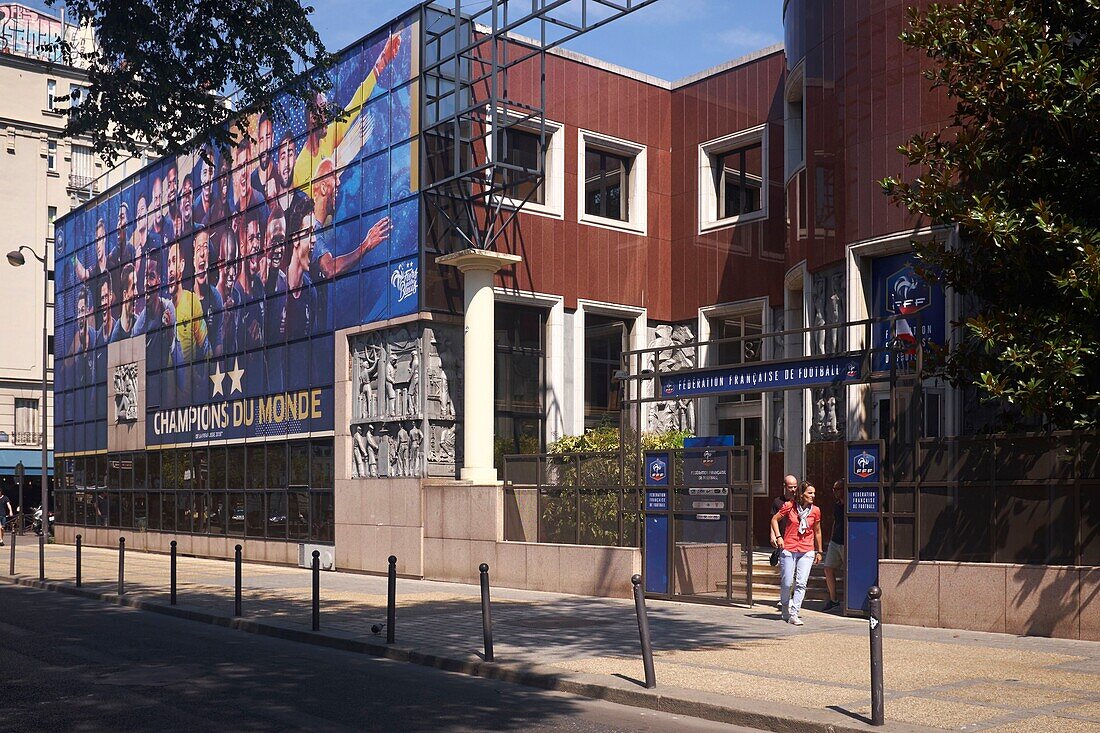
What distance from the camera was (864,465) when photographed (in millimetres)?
16266

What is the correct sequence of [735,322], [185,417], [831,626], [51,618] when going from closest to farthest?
[831,626]
[51,618]
[735,322]
[185,417]

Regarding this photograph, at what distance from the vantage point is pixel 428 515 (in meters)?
24.3

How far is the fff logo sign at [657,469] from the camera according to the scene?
18969 mm

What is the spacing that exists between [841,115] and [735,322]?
26.1 ft

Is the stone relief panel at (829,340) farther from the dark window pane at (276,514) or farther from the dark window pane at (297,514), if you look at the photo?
the dark window pane at (276,514)

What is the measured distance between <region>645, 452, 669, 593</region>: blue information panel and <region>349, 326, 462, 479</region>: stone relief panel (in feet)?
21.8

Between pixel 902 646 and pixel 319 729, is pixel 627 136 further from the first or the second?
pixel 319 729

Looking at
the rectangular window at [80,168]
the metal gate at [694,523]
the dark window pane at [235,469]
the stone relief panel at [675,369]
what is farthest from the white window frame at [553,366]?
the rectangular window at [80,168]

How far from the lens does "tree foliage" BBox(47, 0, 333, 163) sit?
14.1m

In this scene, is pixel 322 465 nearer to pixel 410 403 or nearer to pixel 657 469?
pixel 410 403

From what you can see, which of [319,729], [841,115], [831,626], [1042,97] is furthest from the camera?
[841,115]

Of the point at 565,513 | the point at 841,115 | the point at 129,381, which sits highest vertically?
the point at 841,115

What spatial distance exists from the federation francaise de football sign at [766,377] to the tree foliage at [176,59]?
7193 millimetres

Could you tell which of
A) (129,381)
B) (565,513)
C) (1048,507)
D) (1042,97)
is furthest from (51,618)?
(129,381)
